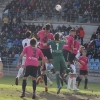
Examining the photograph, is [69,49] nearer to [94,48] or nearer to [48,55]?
[48,55]

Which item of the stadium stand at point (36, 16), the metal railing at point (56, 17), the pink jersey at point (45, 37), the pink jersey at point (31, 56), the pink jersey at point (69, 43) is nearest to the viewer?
the pink jersey at point (31, 56)

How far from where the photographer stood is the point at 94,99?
Answer: 48.7 ft

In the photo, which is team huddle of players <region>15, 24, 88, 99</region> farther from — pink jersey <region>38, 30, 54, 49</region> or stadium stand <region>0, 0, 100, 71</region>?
stadium stand <region>0, 0, 100, 71</region>

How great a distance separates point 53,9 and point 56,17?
0.97m

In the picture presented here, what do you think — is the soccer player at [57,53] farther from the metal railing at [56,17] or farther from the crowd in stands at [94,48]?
the metal railing at [56,17]

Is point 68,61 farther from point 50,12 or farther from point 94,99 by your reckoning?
point 50,12

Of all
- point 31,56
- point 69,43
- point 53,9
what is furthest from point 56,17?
point 31,56

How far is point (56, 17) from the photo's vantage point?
35031mm

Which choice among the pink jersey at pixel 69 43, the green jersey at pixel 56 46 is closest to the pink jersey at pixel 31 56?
the green jersey at pixel 56 46

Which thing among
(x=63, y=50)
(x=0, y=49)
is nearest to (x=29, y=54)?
(x=63, y=50)

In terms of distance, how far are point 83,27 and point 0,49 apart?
7309 millimetres

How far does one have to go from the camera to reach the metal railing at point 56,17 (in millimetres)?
33656

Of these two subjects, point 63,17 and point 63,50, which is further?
point 63,17

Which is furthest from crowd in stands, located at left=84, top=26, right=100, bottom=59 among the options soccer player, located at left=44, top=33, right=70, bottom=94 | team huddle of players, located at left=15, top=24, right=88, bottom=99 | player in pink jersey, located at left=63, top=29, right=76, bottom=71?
soccer player, located at left=44, top=33, right=70, bottom=94
